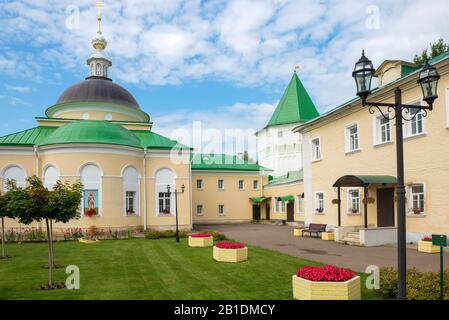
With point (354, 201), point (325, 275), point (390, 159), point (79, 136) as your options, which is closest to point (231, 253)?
point (325, 275)

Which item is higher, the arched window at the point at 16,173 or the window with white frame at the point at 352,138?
the window with white frame at the point at 352,138

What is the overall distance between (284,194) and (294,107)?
1445 centimetres

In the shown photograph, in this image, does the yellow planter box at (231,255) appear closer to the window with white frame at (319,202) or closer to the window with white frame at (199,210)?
the window with white frame at (319,202)

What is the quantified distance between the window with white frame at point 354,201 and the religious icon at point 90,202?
16810 mm

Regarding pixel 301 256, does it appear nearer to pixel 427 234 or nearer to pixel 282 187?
pixel 427 234

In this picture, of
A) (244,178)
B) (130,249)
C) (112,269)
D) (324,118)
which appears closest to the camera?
(112,269)

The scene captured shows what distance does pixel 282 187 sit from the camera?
37.7 metres

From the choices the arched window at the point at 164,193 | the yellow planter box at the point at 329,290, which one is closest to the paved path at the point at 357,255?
the yellow planter box at the point at 329,290

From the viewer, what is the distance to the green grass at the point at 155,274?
28.7 feet

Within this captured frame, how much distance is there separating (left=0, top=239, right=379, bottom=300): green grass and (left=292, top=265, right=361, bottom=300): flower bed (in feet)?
1.71

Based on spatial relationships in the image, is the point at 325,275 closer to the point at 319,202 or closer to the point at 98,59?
the point at 319,202

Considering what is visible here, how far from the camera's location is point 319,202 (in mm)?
25047
